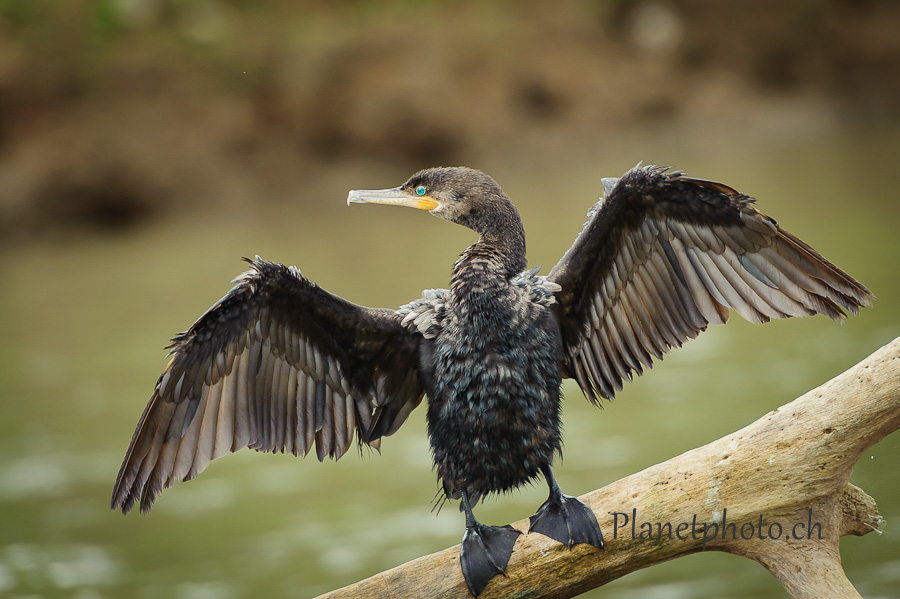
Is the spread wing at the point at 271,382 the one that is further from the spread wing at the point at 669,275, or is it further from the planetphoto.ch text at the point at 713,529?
the planetphoto.ch text at the point at 713,529

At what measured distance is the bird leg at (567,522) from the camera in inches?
113

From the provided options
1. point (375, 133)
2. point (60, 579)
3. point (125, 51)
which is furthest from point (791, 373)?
point (125, 51)

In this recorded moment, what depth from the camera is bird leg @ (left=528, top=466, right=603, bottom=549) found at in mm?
2869

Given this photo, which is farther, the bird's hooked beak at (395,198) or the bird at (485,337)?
the bird's hooked beak at (395,198)

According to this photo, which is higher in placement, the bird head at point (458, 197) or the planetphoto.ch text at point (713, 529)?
the bird head at point (458, 197)

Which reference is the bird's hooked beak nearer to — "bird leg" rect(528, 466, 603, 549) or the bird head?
the bird head

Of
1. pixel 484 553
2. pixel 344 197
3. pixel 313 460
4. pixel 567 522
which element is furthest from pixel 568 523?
pixel 344 197

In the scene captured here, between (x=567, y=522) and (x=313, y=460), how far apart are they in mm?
4495

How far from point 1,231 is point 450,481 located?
12.1m

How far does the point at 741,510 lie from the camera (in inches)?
115

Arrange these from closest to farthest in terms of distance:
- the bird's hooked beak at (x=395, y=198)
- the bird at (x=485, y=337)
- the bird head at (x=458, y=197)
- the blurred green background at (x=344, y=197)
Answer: the bird at (x=485, y=337), the bird head at (x=458, y=197), the bird's hooked beak at (x=395, y=198), the blurred green background at (x=344, y=197)

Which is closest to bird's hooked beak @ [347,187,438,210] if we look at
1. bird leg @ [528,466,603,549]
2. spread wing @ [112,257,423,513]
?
spread wing @ [112,257,423,513]

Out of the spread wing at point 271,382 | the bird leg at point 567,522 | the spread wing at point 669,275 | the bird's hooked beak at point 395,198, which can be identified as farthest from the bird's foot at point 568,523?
the bird's hooked beak at point 395,198

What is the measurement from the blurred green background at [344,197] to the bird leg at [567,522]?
1.38 metres
